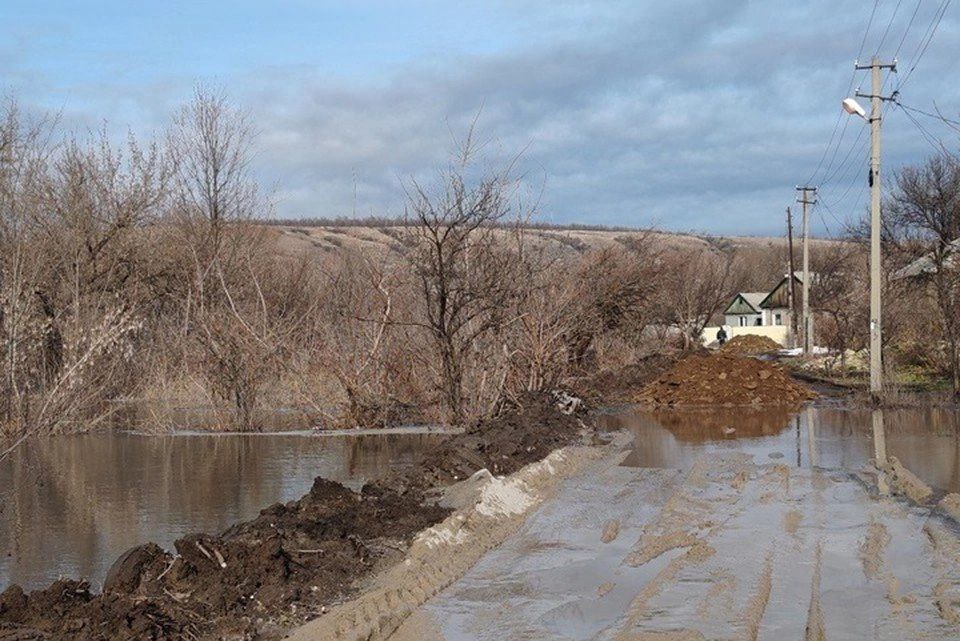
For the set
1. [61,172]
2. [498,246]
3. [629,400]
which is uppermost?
[61,172]

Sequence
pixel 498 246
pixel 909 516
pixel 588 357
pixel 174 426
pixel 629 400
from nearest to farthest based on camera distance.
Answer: pixel 909 516 < pixel 174 426 < pixel 498 246 < pixel 629 400 < pixel 588 357

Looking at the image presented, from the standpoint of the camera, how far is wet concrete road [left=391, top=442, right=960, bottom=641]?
26.7ft

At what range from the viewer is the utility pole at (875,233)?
28781 millimetres

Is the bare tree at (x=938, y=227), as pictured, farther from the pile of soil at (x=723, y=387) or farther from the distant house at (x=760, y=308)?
the distant house at (x=760, y=308)

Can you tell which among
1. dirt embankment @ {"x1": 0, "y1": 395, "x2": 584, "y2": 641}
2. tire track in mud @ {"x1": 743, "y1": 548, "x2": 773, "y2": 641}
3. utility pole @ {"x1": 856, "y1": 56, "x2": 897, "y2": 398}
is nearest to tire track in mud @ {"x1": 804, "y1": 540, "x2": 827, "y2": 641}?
tire track in mud @ {"x1": 743, "y1": 548, "x2": 773, "y2": 641}

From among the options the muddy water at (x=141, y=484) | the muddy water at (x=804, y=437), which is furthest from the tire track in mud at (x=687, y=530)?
the muddy water at (x=141, y=484)

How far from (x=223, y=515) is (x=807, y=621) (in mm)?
7508

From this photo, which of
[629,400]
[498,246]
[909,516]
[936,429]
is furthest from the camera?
[629,400]

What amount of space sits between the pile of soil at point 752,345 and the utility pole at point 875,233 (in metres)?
37.9

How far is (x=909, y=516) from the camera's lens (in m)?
12.7

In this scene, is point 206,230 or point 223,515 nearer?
point 223,515

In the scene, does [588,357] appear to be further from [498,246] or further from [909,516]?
[909,516]

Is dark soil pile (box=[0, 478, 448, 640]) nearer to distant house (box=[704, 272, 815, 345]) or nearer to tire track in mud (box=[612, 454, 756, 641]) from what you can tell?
tire track in mud (box=[612, 454, 756, 641])

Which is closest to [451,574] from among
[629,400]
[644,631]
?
[644,631]
